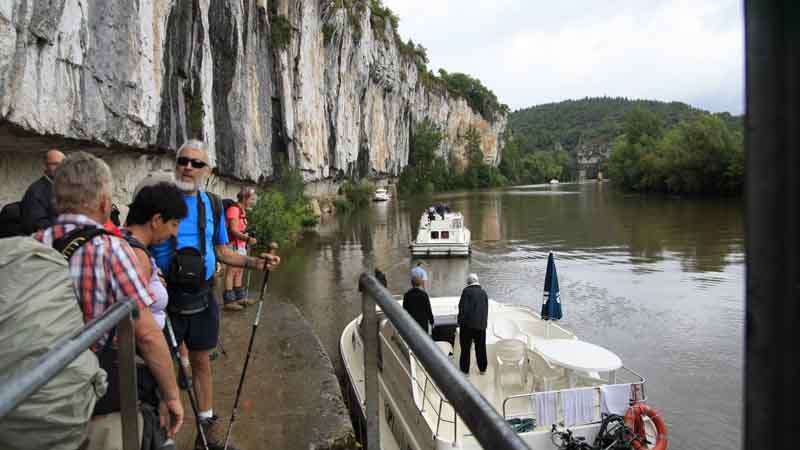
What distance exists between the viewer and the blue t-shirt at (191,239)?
3270mm

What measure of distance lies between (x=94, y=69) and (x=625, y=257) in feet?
59.6

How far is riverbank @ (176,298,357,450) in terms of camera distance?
12.6 ft

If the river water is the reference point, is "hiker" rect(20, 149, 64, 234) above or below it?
above

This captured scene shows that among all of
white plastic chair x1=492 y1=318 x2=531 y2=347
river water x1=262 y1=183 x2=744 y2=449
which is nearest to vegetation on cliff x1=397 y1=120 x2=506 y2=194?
river water x1=262 y1=183 x2=744 y2=449

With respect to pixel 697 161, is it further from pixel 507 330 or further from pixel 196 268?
pixel 196 268

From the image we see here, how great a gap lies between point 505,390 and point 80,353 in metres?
5.85

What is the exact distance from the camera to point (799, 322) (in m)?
0.53

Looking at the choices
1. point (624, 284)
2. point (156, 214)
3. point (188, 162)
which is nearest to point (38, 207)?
point (188, 162)

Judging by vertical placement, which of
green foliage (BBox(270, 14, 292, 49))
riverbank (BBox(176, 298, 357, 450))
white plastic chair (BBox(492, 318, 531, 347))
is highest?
green foliage (BBox(270, 14, 292, 49))

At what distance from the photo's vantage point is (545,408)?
5547mm

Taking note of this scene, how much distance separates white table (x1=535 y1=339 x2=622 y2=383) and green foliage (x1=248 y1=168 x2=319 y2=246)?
1327 centimetres

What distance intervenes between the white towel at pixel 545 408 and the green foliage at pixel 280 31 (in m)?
23.3

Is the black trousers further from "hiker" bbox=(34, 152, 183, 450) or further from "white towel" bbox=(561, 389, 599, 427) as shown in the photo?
"hiker" bbox=(34, 152, 183, 450)

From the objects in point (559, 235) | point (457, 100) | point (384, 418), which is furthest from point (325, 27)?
point (457, 100)
